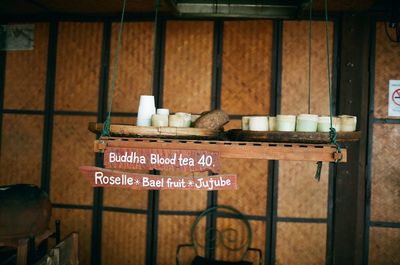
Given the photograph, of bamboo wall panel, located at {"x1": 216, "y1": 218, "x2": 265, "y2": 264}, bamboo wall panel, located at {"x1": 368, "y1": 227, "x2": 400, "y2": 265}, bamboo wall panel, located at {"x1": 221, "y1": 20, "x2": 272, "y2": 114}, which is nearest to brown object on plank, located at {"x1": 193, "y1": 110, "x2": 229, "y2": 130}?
bamboo wall panel, located at {"x1": 221, "y1": 20, "x2": 272, "y2": 114}

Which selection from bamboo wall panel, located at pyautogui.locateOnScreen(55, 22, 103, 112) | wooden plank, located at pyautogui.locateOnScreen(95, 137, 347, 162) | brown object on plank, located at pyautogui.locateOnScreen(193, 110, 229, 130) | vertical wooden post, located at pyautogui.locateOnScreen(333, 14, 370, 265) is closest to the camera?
wooden plank, located at pyautogui.locateOnScreen(95, 137, 347, 162)

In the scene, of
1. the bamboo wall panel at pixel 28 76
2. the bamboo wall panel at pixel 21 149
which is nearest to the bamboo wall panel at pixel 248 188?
the bamboo wall panel at pixel 21 149

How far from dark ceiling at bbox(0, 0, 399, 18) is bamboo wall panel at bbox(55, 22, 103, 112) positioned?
24 cm

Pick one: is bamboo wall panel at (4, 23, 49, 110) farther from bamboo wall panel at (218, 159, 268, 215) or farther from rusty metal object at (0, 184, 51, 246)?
bamboo wall panel at (218, 159, 268, 215)

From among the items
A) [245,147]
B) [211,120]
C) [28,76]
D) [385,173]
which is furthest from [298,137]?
[28,76]

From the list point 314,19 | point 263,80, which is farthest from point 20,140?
point 314,19

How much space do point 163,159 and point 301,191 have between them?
2.69 m

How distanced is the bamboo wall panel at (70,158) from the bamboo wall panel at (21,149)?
0.24 meters

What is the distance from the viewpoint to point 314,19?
4.28 meters

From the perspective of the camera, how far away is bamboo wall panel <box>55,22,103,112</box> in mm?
4562

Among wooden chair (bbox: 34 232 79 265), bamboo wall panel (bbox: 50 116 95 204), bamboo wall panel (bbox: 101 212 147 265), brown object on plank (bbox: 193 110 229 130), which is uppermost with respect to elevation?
brown object on plank (bbox: 193 110 229 130)

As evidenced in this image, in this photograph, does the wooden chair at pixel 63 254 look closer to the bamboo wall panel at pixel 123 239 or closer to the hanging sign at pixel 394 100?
the bamboo wall panel at pixel 123 239

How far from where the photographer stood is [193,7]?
11.7ft

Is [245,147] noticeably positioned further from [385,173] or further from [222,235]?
[385,173]
